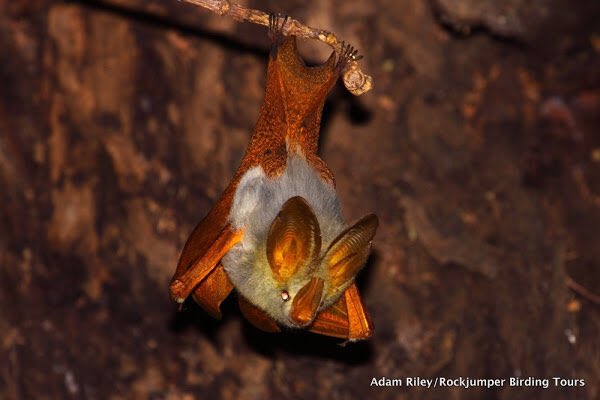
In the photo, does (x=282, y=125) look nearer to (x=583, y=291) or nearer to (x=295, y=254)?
(x=295, y=254)

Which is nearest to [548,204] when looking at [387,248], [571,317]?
[571,317]

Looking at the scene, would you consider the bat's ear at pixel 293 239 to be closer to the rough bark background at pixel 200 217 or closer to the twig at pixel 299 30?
the twig at pixel 299 30

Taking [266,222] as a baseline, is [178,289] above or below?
below

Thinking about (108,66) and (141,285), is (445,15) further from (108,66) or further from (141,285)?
(141,285)

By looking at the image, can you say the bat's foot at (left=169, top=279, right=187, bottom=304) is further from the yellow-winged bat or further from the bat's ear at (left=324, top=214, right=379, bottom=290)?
the bat's ear at (left=324, top=214, right=379, bottom=290)

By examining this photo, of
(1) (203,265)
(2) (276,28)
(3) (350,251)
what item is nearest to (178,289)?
(1) (203,265)
